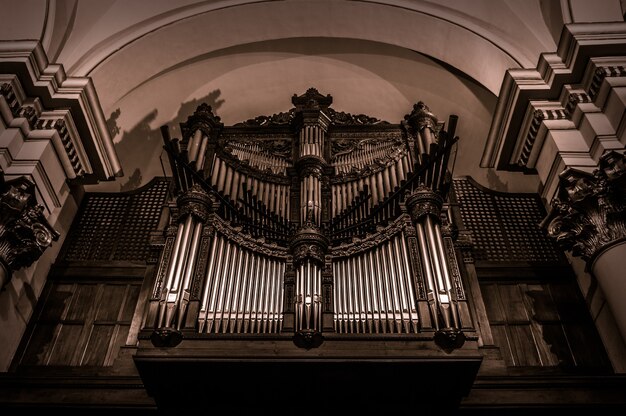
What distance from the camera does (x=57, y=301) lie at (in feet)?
19.4

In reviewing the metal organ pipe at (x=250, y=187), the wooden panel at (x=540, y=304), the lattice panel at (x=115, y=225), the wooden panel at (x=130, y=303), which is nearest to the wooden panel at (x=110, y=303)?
the wooden panel at (x=130, y=303)

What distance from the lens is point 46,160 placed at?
19.2ft

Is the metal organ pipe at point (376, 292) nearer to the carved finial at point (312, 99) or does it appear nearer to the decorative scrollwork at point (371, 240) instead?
the decorative scrollwork at point (371, 240)

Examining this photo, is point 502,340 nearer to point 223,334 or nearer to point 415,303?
point 415,303

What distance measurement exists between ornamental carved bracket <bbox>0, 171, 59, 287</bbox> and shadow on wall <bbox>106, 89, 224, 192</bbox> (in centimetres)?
259

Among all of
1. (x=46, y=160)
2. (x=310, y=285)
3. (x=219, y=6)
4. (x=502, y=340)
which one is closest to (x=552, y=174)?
(x=502, y=340)

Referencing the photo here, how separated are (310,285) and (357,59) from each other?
4439 millimetres

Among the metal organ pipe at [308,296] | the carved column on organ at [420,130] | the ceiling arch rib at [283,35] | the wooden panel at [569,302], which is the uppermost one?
the ceiling arch rib at [283,35]

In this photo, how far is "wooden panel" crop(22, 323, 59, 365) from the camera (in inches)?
213

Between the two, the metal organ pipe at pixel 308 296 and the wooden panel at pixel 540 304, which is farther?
the wooden panel at pixel 540 304

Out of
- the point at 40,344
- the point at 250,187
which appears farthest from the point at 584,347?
the point at 40,344

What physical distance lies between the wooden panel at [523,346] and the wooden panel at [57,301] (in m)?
4.31

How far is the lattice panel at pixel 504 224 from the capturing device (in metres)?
6.34

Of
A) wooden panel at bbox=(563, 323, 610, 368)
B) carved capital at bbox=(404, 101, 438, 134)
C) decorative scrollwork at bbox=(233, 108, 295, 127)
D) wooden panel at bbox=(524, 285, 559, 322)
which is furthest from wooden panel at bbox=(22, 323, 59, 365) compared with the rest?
wooden panel at bbox=(563, 323, 610, 368)
